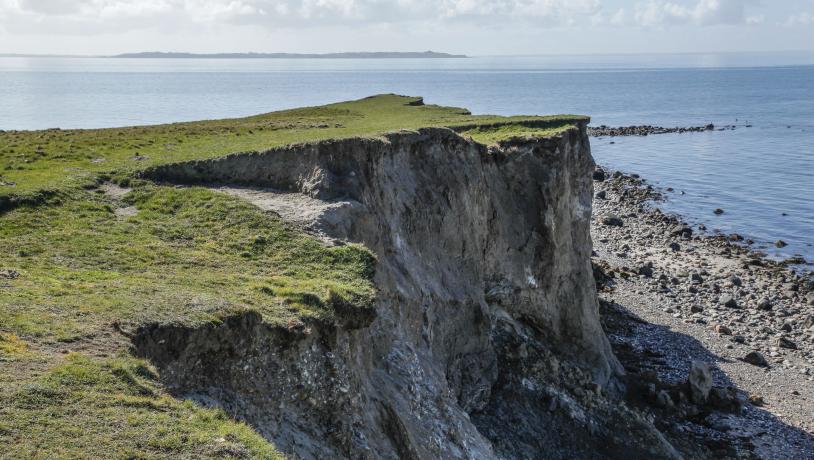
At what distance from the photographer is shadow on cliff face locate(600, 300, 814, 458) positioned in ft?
123

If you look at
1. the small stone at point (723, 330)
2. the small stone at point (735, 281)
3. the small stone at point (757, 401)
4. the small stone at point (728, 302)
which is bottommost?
the small stone at point (757, 401)

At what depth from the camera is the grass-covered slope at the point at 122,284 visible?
502 inches

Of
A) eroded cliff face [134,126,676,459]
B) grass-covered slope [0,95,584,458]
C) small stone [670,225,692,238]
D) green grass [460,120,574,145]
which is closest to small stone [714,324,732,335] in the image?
eroded cliff face [134,126,676,459]

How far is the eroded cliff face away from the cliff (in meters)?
0.07

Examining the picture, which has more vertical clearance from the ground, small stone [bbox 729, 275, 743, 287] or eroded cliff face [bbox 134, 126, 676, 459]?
eroded cliff face [bbox 134, 126, 676, 459]

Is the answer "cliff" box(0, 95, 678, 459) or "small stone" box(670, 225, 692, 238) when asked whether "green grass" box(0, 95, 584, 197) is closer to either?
"cliff" box(0, 95, 678, 459)

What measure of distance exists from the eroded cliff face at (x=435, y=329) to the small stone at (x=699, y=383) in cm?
423

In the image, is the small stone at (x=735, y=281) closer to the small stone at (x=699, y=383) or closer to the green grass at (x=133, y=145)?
the green grass at (x=133, y=145)

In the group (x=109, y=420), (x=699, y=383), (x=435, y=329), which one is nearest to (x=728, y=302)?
(x=699, y=383)

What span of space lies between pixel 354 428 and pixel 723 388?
32.8 meters

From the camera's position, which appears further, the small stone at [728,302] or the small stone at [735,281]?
the small stone at [735,281]

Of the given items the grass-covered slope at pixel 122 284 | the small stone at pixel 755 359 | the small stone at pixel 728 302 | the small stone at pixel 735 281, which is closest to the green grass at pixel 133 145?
the grass-covered slope at pixel 122 284

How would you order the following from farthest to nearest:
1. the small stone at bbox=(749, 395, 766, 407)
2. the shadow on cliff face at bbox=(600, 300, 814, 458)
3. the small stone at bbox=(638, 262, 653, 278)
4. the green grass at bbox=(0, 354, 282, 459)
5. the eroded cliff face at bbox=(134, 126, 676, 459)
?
the small stone at bbox=(638, 262, 653, 278) → the small stone at bbox=(749, 395, 766, 407) → the shadow on cliff face at bbox=(600, 300, 814, 458) → the eroded cliff face at bbox=(134, 126, 676, 459) → the green grass at bbox=(0, 354, 282, 459)

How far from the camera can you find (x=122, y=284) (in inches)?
746
